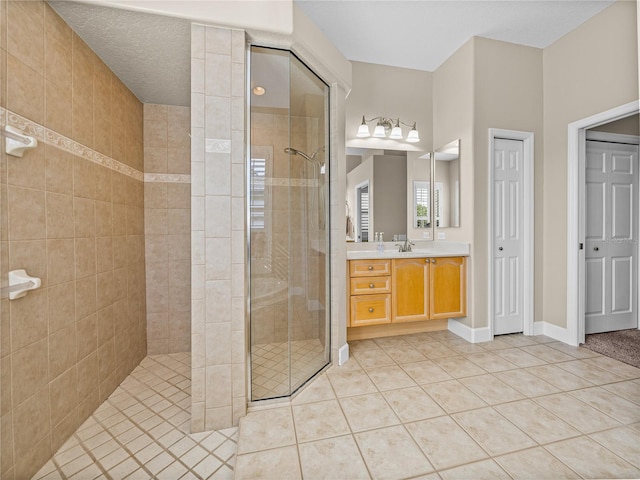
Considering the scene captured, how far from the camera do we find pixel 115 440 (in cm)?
158

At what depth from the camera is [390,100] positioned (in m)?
3.18

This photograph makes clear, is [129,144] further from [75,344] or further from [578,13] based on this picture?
[578,13]

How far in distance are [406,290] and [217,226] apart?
73.7 inches

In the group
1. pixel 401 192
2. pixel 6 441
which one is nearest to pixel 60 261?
pixel 6 441

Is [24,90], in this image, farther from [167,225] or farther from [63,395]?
[63,395]

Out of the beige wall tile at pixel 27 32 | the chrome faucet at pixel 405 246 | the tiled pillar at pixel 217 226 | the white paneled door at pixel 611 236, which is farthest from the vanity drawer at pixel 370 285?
the beige wall tile at pixel 27 32

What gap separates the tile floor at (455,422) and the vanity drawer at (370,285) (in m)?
0.58

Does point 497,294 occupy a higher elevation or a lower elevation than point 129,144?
lower

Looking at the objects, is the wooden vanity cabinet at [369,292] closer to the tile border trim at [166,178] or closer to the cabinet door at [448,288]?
the cabinet door at [448,288]

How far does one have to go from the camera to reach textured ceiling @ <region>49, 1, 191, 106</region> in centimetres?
152

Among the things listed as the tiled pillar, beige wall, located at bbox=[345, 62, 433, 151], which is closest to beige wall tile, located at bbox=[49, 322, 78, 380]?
the tiled pillar

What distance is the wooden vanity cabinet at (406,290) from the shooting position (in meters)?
2.62

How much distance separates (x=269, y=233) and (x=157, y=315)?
5.18 feet

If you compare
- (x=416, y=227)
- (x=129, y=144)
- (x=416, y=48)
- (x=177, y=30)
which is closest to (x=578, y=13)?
(x=416, y=48)
